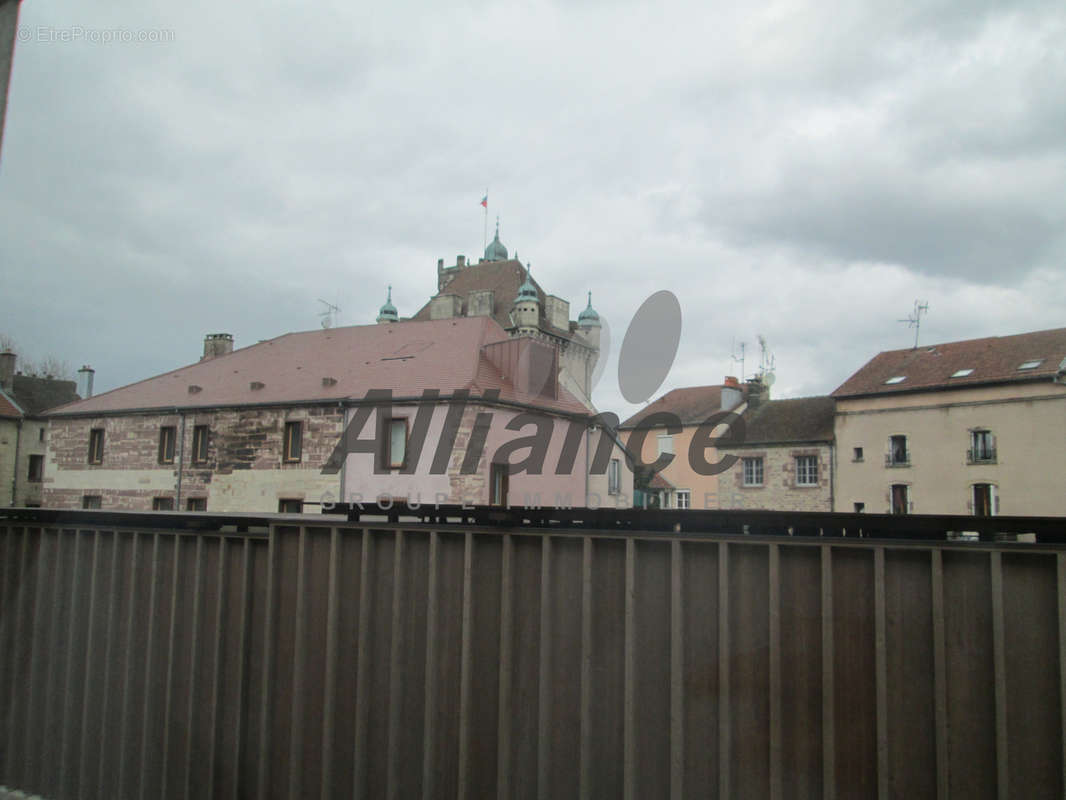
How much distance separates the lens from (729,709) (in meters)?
4.18

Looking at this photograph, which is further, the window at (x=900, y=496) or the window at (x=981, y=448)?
the window at (x=900, y=496)

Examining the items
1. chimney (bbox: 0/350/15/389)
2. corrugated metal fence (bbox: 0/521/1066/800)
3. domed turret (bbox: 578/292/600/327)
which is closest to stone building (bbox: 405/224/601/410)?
domed turret (bbox: 578/292/600/327)

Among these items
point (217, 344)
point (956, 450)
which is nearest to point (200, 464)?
point (217, 344)

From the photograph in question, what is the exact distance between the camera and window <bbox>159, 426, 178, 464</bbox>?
26172 mm

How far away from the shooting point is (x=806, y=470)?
31.7 metres

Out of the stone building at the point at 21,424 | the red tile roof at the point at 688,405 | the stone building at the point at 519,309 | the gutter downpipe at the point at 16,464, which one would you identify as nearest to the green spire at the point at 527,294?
the stone building at the point at 519,309

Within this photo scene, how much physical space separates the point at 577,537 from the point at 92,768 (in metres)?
4.80

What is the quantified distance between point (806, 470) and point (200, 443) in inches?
934

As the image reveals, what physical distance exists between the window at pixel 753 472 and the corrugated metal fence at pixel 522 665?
29.7m

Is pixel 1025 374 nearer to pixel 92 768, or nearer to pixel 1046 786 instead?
pixel 1046 786

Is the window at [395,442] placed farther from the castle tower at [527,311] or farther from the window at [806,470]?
the castle tower at [527,311]

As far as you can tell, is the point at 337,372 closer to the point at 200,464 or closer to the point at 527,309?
the point at 200,464

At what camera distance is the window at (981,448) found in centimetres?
2712

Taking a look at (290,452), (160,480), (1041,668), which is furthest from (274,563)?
(160,480)
